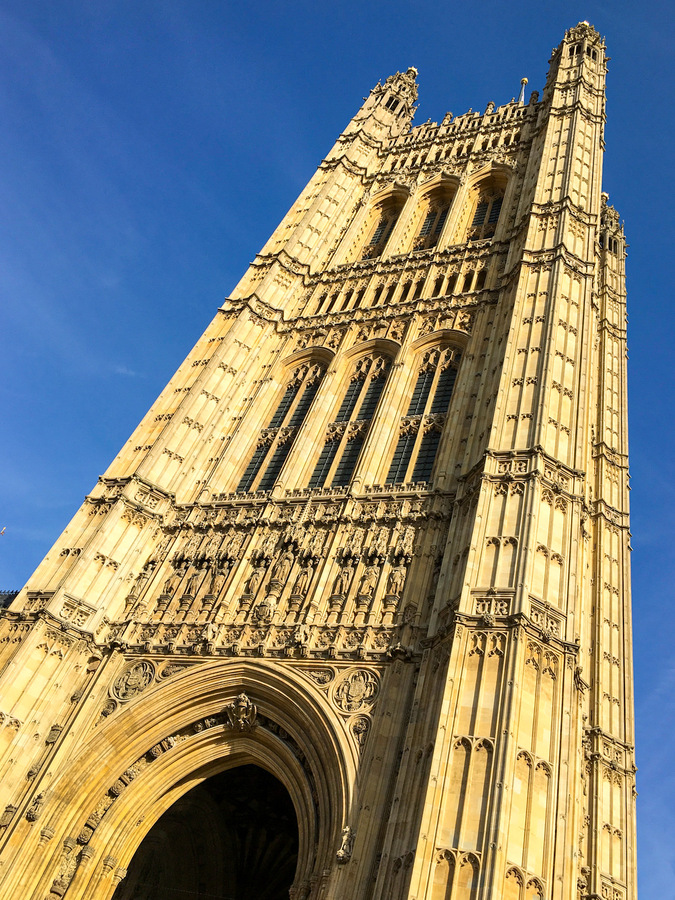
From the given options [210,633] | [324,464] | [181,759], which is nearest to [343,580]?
[210,633]

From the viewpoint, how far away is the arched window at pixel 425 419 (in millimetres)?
20938

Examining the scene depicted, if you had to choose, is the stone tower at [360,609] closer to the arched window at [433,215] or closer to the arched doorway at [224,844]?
the arched doorway at [224,844]

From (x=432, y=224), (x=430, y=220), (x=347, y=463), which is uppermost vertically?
(x=430, y=220)

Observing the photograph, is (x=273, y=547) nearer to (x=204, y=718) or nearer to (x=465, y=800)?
(x=204, y=718)

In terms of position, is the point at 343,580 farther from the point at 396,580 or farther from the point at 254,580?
the point at 254,580

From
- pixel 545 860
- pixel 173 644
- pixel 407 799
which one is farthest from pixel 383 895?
pixel 173 644

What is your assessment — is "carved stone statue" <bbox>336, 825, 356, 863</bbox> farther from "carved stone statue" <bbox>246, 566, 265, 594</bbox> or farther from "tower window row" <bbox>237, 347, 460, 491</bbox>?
"tower window row" <bbox>237, 347, 460, 491</bbox>

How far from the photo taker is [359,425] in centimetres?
2311

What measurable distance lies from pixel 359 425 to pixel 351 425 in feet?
0.73

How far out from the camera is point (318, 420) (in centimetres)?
2350

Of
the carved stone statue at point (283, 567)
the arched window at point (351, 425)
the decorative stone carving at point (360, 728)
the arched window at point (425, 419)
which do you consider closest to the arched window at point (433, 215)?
the arched window at point (351, 425)

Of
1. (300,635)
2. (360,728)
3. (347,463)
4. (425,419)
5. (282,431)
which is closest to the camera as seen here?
(360,728)

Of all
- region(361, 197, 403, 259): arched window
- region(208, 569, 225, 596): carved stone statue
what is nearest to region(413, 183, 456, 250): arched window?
region(361, 197, 403, 259): arched window

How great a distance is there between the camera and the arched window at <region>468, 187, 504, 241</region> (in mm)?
29556
